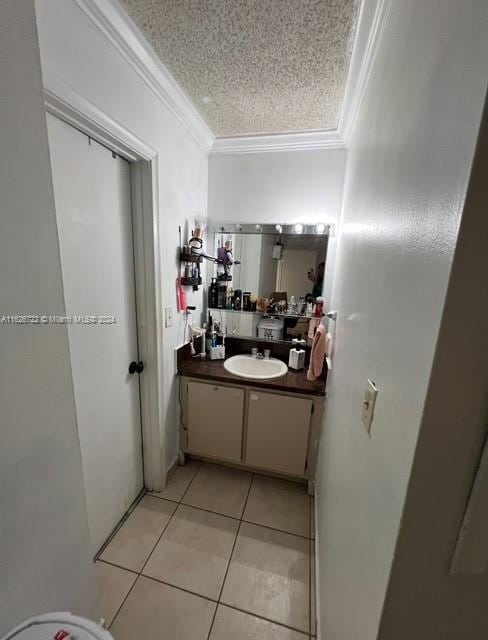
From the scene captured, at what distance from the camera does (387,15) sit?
2.63 feet

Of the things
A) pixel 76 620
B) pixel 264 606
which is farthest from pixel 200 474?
pixel 76 620

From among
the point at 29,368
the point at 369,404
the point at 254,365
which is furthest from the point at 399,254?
the point at 254,365

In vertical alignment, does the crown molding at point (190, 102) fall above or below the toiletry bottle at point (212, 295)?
above

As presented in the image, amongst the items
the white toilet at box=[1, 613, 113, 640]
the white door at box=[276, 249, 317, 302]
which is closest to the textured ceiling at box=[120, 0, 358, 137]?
the white door at box=[276, 249, 317, 302]

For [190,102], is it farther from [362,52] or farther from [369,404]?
[369,404]

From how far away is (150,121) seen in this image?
129cm

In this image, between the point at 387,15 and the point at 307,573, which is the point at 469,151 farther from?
the point at 307,573

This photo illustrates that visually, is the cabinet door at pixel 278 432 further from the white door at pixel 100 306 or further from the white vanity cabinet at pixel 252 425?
the white door at pixel 100 306

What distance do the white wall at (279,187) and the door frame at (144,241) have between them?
0.77 m

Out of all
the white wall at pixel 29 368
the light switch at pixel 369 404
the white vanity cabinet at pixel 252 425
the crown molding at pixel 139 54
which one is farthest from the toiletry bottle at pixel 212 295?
the light switch at pixel 369 404

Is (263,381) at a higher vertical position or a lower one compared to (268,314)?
lower

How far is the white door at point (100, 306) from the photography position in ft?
3.38

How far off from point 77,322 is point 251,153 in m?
1.67

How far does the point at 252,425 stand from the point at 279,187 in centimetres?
174
